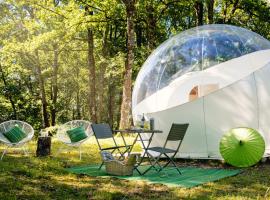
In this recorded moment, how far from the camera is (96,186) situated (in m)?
6.23

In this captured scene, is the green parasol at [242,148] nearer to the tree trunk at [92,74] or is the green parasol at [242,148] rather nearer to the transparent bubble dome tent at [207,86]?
the transparent bubble dome tent at [207,86]

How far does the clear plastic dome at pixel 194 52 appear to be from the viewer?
9578 mm

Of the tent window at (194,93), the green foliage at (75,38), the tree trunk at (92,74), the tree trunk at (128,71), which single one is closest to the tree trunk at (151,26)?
the green foliage at (75,38)

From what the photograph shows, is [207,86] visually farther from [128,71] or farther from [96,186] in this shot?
[128,71]

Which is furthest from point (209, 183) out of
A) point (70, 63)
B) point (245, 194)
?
point (70, 63)

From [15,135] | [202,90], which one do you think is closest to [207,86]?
[202,90]

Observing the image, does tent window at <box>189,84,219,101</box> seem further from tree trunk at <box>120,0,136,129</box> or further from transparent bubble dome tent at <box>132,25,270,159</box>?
tree trunk at <box>120,0,136,129</box>

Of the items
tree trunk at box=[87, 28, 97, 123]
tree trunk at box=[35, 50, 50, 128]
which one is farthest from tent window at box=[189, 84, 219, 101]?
tree trunk at box=[35, 50, 50, 128]

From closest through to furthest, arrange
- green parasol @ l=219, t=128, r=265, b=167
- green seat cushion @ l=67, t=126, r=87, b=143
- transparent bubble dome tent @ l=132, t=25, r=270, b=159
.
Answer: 1. green parasol @ l=219, t=128, r=265, b=167
2. transparent bubble dome tent @ l=132, t=25, r=270, b=159
3. green seat cushion @ l=67, t=126, r=87, b=143

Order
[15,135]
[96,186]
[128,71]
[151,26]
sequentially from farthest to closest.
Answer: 1. [151,26]
2. [128,71]
3. [15,135]
4. [96,186]

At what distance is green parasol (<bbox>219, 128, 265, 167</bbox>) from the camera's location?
25.2ft

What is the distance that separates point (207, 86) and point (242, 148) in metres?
2.14

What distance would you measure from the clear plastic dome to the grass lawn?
2.92 meters

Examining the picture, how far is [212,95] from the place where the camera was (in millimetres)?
8805
